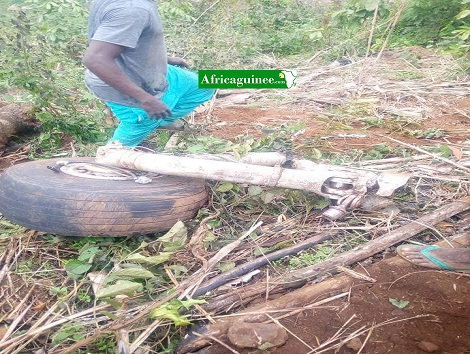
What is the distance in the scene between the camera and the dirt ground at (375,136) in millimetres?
2348

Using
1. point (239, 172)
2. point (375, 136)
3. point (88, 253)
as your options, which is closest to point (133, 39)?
point (239, 172)

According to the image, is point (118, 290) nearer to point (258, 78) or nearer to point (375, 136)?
point (375, 136)

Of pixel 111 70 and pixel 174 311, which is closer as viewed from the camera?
pixel 174 311

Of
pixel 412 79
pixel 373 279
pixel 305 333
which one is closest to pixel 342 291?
pixel 373 279

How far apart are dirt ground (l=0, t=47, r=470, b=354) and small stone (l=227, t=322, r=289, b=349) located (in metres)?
0.03

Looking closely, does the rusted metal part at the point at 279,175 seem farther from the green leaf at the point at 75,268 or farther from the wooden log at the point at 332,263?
the green leaf at the point at 75,268

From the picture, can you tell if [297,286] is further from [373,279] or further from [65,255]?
[65,255]

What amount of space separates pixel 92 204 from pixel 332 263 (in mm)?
1550

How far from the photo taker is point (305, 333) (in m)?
2.40

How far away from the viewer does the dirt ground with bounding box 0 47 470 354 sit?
7.70ft

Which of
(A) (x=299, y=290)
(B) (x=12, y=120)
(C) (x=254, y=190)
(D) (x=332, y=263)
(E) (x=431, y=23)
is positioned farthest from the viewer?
(E) (x=431, y=23)

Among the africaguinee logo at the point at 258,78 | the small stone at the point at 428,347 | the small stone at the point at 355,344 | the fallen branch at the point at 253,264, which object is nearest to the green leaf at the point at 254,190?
the fallen branch at the point at 253,264

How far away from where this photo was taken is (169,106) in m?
4.41

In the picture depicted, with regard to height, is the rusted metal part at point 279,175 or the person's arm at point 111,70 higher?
the person's arm at point 111,70
